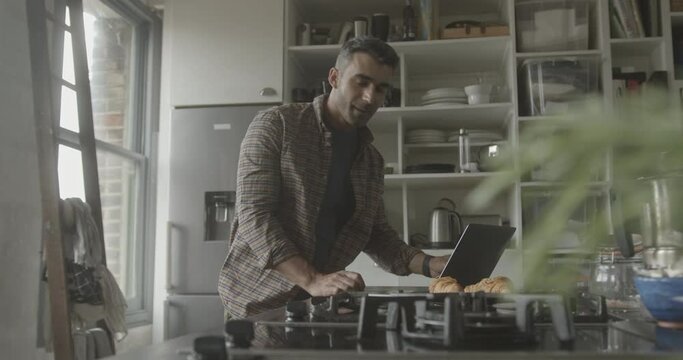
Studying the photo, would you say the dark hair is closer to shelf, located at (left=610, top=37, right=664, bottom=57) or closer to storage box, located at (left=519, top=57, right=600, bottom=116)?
storage box, located at (left=519, top=57, right=600, bottom=116)

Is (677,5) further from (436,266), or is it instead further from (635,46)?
(436,266)

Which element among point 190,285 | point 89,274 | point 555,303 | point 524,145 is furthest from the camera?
point 190,285

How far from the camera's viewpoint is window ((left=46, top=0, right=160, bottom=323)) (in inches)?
127

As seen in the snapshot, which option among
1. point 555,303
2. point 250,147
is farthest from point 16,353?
point 555,303

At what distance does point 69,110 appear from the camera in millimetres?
2891

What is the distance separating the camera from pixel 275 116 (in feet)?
5.80

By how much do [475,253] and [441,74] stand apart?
2185mm

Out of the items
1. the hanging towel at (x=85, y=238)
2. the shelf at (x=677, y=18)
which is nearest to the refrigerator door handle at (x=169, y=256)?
the hanging towel at (x=85, y=238)

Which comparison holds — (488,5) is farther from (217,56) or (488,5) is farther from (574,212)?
(574,212)

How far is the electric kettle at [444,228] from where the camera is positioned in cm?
307

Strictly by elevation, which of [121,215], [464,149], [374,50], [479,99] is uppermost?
[479,99]

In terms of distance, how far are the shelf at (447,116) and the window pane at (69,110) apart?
1.42 metres

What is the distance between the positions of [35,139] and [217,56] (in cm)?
115

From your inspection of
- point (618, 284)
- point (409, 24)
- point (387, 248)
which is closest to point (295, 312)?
point (618, 284)
